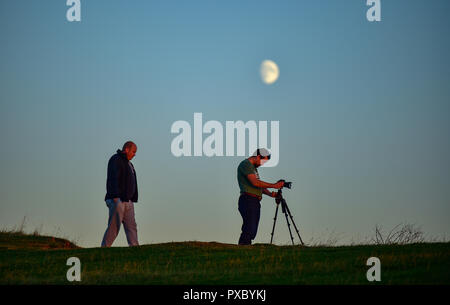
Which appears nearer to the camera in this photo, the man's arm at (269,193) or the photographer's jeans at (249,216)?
the photographer's jeans at (249,216)

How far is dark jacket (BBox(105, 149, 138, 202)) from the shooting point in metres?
17.8

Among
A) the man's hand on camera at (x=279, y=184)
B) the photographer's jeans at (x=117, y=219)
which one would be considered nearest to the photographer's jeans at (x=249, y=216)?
the man's hand on camera at (x=279, y=184)

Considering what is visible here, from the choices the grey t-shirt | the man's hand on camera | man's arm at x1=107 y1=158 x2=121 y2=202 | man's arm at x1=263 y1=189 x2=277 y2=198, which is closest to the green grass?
the grey t-shirt

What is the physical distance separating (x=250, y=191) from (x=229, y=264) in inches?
138

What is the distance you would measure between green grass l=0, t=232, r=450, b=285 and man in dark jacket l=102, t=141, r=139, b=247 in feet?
3.51

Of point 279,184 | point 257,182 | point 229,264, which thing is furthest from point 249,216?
point 229,264

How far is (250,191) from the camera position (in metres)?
17.6

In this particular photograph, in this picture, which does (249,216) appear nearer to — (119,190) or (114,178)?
(119,190)

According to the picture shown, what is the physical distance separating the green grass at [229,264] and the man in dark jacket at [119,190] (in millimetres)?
1069

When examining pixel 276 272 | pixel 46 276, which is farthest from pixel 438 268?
pixel 46 276

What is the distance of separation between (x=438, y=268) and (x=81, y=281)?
5.46 metres

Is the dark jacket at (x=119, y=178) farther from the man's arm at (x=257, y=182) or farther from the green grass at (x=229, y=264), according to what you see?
the man's arm at (x=257, y=182)

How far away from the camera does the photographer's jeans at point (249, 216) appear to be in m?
17.5
